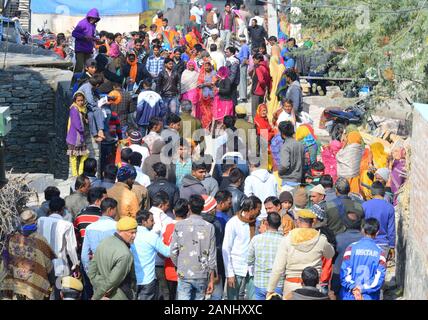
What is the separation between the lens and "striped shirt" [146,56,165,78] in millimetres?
20703

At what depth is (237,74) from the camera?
20.0 meters

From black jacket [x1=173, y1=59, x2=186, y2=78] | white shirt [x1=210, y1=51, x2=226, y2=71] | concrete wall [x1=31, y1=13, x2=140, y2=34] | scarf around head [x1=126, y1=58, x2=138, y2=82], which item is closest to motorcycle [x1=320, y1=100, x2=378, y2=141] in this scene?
white shirt [x1=210, y1=51, x2=226, y2=71]

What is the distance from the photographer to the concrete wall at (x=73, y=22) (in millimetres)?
34000

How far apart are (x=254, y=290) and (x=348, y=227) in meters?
1.28

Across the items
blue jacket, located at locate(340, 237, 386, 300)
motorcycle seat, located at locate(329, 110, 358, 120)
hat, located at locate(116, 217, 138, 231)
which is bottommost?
blue jacket, located at locate(340, 237, 386, 300)

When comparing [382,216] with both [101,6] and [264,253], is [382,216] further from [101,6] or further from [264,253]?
[101,6]

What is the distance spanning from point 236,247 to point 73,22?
87.2ft

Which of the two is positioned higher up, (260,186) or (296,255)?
(260,186)

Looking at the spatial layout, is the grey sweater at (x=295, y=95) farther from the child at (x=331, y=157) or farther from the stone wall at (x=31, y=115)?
the stone wall at (x=31, y=115)

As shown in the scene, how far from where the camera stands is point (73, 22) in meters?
37.1

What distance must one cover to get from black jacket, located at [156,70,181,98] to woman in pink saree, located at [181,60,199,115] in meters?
0.13

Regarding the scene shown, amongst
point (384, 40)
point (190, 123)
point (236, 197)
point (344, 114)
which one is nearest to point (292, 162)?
point (236, 197)

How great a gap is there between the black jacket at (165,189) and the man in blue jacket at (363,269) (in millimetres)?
2551

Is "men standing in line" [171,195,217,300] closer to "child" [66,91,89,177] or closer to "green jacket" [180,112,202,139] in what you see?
"child" [66,91,89,177]
